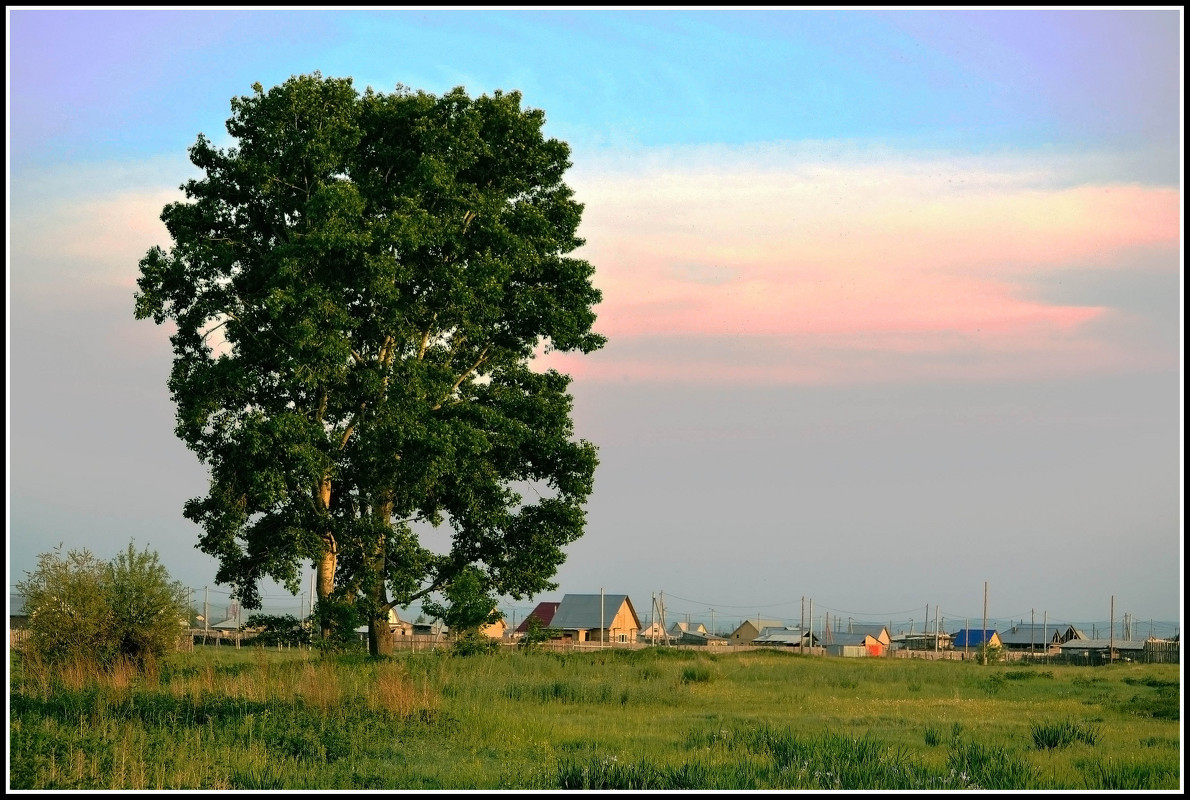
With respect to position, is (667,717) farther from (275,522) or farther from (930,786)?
(275,522)

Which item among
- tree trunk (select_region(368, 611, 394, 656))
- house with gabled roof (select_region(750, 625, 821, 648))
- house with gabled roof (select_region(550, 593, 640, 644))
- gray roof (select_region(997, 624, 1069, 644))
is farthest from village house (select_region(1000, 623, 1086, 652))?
tree trunk (select_region(368, 611, 394, 656))

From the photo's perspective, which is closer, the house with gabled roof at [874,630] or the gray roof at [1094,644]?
the gray roof at [1094,644]

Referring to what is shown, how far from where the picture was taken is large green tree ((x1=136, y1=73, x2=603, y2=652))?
73.8ft

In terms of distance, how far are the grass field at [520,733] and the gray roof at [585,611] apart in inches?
2613

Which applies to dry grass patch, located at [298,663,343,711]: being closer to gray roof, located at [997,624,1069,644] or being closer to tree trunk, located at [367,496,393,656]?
tree trunk, located at [367,496,393,656]

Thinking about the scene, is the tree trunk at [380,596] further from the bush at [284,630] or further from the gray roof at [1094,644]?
the gray roof at [1094,644]

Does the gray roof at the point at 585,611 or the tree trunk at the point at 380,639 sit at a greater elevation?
the tree trunk at the point at 380,639

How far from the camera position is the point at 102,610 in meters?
22.3

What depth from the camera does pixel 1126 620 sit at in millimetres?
92312

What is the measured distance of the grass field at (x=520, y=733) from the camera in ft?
39.6

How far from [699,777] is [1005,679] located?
79.3 ft

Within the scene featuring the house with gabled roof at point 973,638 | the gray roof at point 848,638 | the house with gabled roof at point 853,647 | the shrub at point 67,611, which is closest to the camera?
the shrub at point 67,611

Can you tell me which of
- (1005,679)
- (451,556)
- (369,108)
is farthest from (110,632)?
(1005,679)

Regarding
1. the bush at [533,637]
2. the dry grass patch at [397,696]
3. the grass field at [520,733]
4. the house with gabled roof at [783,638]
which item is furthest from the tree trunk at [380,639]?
the house with gabled roof at [783,638]
